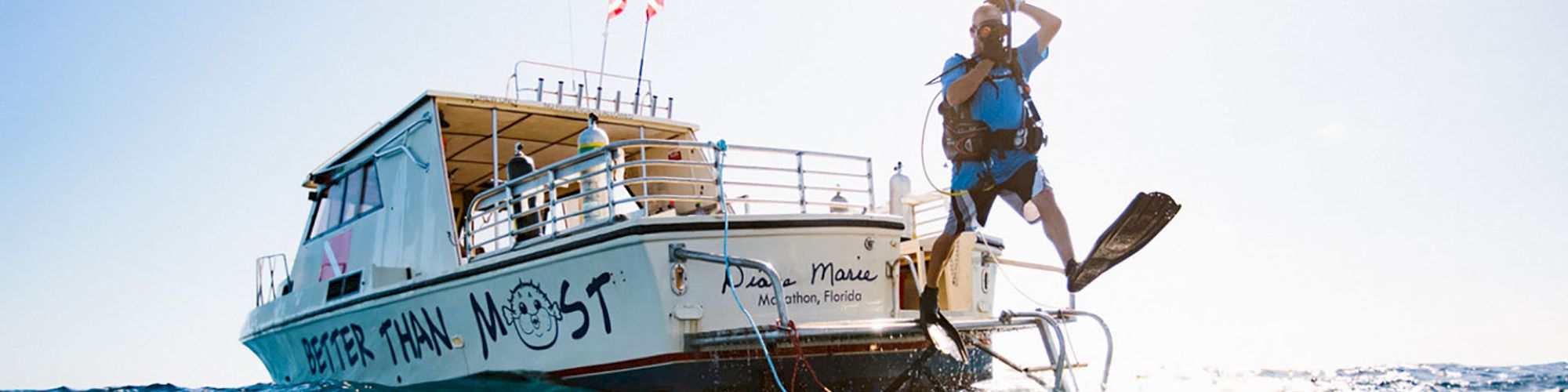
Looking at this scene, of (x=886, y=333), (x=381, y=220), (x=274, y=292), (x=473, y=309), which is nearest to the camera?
(x=886, y=333)

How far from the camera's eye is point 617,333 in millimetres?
6102

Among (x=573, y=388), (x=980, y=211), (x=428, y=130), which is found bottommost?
(x=573, y=388)

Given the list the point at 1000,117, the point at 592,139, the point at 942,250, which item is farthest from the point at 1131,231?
the point at 592,139

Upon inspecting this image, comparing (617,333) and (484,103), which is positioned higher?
(484,103)

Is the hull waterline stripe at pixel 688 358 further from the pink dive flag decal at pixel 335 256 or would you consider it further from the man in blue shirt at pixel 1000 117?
the pink dive flag decal at pixel 335 256

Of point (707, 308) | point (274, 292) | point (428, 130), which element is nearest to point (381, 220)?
point (428, 130)

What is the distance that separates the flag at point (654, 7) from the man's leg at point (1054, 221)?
578 cm

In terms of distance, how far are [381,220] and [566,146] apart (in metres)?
2.31

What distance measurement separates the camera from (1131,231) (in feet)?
15.8

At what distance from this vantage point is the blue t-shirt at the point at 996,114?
516cm

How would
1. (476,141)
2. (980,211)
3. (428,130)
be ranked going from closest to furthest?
(980,211) < (428,130) < (476,141)

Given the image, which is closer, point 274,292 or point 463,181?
point 274,292

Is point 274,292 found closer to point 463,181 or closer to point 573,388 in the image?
point 463,181

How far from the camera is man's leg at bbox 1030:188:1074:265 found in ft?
16.7
